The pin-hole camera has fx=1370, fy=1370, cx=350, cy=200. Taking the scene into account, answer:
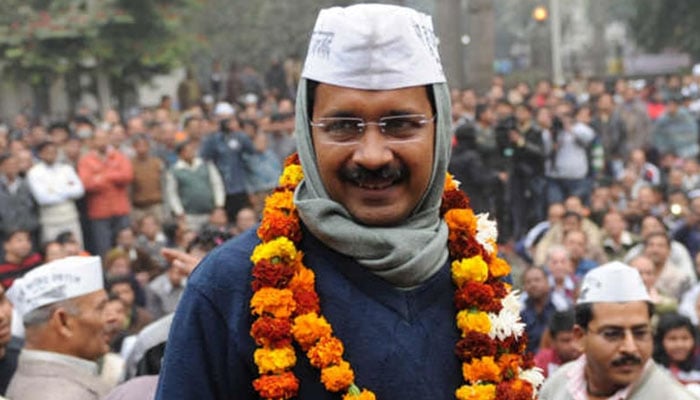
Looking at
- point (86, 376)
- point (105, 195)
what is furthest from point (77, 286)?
point (105, 195)

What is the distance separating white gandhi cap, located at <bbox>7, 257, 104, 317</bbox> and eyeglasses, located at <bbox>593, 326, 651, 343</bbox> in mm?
2098

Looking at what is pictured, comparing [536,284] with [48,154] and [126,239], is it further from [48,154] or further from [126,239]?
[48,154]

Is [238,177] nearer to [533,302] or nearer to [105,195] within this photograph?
[105,195]

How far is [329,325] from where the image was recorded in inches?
118

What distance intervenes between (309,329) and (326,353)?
0.26 ft

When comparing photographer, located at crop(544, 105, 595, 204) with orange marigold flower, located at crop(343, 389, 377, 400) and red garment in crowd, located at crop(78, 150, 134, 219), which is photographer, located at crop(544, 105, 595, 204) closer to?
red garment in crowd, located at crop(78, 150, 134, 219)

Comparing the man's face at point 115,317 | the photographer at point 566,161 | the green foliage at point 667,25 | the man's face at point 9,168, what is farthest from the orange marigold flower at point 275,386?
the green foliage at point 667,25

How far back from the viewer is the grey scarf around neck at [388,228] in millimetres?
2945

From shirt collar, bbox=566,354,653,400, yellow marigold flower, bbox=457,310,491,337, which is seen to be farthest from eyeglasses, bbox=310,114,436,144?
shirt collar, bbox=566,354,653,400

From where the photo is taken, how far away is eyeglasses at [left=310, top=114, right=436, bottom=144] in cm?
295

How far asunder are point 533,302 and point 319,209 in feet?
25.8

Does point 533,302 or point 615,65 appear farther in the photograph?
point 615,65

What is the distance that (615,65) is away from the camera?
52.5 m

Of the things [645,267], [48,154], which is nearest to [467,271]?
[645,267]
